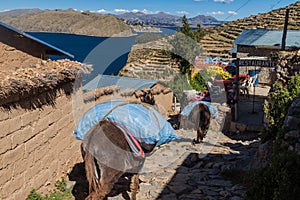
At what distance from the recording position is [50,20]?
1454 inches

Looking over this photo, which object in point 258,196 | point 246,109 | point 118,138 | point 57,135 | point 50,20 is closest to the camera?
point 258,196

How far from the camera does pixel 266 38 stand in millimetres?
18906

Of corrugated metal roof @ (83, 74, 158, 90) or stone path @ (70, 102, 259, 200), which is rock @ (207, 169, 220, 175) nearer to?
stone path @ (70, 102, 259, 200)

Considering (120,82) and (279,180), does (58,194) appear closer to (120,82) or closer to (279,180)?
(279,180)

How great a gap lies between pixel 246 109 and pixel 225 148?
3911mm

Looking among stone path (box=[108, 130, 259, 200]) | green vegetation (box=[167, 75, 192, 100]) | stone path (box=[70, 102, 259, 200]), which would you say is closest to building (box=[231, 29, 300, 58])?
green vegetation (box=[167, 75, 192, 100])

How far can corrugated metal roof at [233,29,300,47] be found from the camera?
17.5m

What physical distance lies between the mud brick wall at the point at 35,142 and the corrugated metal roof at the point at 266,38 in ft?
45.9

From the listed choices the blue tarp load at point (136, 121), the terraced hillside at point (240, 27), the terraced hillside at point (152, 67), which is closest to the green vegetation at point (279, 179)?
the blue tarp load at point (136, 121)

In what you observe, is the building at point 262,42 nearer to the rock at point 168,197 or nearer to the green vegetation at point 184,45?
the green vegetation at point 184,45

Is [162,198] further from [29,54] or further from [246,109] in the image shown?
[246,109]

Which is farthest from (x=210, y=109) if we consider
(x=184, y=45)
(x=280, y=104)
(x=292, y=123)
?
(x=184, y=45)

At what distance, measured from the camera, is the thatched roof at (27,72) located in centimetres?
420

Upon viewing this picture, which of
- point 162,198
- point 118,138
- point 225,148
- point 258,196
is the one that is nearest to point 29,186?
point 118,138
